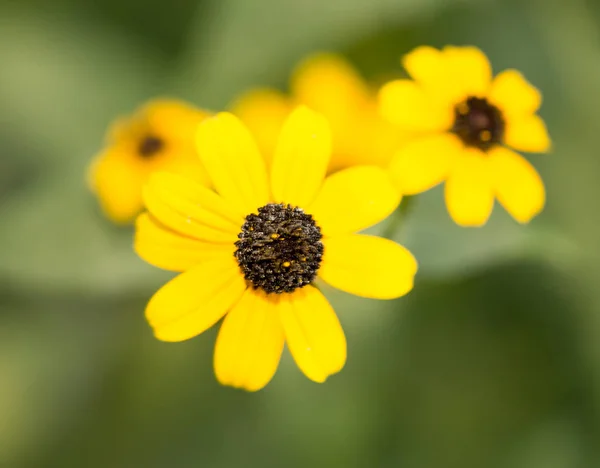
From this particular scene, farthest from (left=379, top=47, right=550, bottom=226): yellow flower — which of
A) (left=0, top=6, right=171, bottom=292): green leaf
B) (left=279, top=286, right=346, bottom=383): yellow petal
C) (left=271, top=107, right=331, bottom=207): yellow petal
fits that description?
(left=0, top=6, right=171, bottom=292): green leaf

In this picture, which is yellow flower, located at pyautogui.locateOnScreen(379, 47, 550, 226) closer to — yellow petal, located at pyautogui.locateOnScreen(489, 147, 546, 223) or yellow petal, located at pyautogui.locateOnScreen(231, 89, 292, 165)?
yellow petal, located at pyautogui.locateOnScreen(489, 147, 546, 223)

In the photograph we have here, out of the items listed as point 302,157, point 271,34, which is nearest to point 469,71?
point 302,157

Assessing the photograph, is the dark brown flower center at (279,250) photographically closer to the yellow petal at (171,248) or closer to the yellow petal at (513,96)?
the yellow petal at (171,248)

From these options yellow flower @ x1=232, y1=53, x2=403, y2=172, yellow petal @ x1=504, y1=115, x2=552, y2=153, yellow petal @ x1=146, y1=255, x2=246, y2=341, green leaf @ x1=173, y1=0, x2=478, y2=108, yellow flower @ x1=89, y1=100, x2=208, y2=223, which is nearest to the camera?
yellow petal @ x1=146, y1=255, x2=246, y2=341

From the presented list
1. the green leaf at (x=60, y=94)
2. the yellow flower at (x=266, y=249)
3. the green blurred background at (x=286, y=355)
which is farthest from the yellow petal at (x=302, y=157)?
the green leaf at (x=60, y=94)

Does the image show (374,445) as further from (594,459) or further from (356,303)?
(594,459)

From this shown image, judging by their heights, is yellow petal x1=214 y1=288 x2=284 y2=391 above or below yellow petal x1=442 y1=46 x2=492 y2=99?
below
